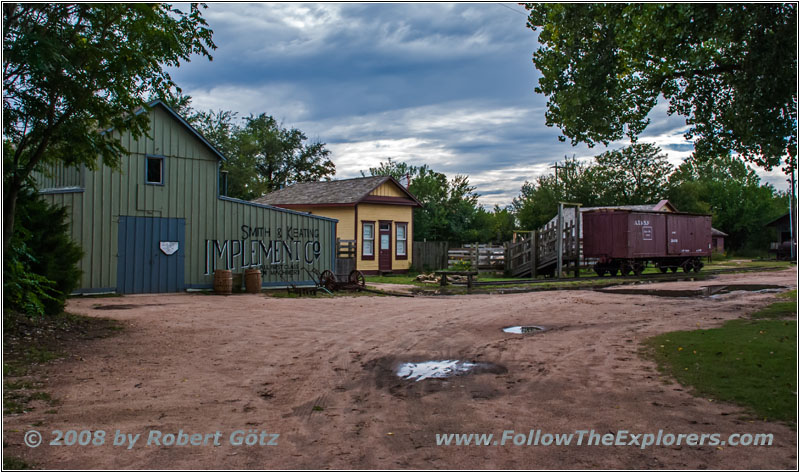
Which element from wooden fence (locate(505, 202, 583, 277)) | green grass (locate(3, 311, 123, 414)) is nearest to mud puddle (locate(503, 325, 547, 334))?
green grass (locate(3, 311, 123, 414))

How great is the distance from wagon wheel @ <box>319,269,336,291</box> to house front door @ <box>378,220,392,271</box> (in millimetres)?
9941

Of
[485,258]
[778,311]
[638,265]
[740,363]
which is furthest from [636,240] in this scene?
[740,363]

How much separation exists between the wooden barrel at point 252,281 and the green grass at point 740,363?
13278mm

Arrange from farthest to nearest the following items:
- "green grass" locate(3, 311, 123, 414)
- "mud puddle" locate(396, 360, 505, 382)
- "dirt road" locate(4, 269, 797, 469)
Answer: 1. "mud puddle" locate(396, 360, 505, 382)
2. "green grass" locate(3, 311, 123, 414)
3. "dirt road" locate(4, 269, 797, 469)

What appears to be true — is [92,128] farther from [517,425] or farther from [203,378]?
[517,425]

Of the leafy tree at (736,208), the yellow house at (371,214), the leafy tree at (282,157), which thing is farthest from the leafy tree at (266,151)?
the leafy tree at (736,208)

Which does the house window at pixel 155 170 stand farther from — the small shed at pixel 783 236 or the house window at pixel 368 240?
the small shed at pixel 783 236

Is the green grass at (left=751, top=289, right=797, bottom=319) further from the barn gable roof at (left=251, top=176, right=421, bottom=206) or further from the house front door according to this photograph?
the barn gable roof at (left=251, top=176, right=421, bottom=206)

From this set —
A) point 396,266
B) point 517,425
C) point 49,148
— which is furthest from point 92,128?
point 396,266

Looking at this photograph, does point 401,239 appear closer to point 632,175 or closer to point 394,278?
point 394,278

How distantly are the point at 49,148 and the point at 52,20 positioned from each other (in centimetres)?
221

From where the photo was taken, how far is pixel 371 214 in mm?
31266

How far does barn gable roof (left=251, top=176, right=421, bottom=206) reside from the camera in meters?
31.0

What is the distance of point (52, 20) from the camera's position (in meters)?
9.31
